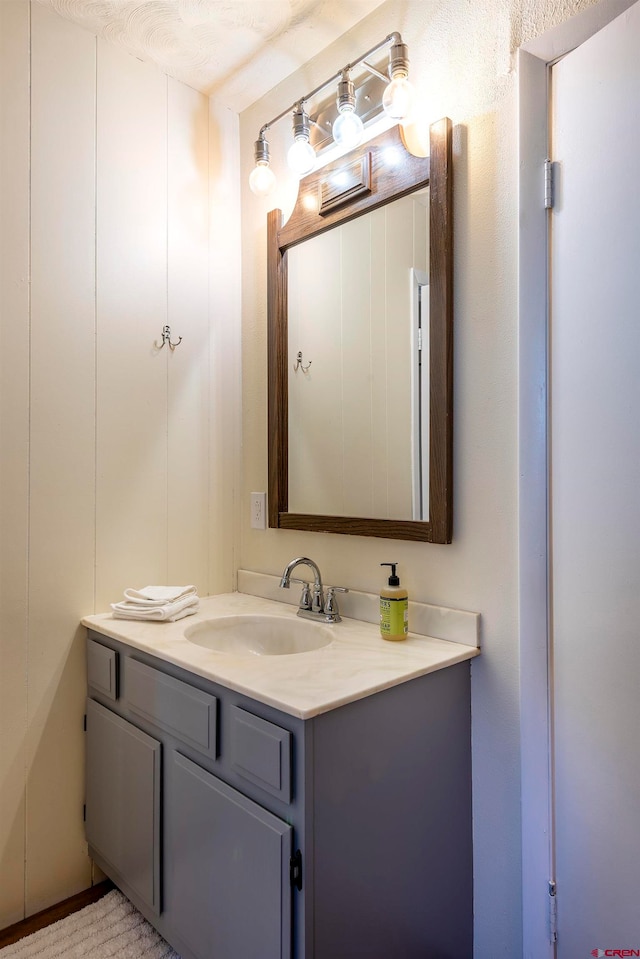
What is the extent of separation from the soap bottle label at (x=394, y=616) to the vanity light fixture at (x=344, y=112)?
118cm

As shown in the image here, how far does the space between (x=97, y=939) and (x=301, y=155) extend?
2168 millimetres

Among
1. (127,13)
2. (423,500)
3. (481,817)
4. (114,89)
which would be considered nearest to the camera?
(481,817)

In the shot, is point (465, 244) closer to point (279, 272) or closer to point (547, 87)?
point (547, 87)

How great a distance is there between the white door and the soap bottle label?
0.34 metres

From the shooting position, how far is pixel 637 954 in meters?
1.09

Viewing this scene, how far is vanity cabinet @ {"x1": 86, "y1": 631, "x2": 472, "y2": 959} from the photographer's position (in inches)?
41.3

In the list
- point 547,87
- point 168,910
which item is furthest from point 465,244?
point 168,910

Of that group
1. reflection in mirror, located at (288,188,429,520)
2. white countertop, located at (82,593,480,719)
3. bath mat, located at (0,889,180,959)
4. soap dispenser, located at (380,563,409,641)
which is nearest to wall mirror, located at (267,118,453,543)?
reflection in mirror, located at (288,188,429,520)

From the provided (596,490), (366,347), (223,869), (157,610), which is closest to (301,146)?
(366,347)

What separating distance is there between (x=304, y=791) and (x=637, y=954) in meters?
0.70

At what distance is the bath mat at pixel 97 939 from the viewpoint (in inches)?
57.2

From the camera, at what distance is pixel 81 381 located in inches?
67.4

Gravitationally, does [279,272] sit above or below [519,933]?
above

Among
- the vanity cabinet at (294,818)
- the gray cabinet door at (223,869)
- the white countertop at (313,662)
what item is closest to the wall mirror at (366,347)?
the white countertop at (313,662)
